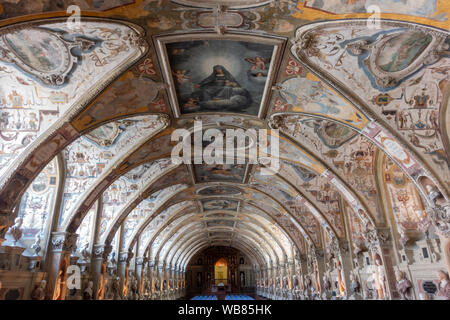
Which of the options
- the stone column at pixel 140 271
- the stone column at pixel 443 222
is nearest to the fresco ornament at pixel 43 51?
the stone column at pixel 443 222

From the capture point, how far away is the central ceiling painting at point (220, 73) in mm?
8648

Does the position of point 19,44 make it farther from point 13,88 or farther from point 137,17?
point 137,17

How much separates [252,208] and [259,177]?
8.73 m

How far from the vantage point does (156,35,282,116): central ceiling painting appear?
8.65 metres

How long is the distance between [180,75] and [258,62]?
2.66m

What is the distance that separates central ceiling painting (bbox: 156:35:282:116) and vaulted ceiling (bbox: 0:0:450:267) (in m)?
0.05

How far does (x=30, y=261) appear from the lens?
1144 centimetres

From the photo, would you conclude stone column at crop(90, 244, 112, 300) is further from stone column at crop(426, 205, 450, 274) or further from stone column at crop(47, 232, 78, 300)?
stone column at crop(426, 205, 450, 274)

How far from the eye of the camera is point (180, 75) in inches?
392

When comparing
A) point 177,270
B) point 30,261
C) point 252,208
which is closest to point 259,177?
point 252,208

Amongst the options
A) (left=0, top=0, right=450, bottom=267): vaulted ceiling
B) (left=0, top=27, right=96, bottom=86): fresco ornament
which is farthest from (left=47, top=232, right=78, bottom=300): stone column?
(left=0, top=27, right=96, bottom=86): fresco ornament

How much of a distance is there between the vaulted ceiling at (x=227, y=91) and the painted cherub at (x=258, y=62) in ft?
0.11

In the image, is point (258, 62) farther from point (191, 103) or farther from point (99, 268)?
point (99, 268)

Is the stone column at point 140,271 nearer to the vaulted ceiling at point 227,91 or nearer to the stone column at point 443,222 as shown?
the vaulted ceiling at point 227,91
